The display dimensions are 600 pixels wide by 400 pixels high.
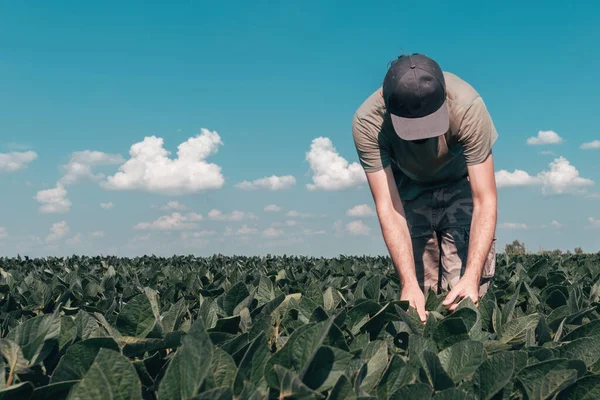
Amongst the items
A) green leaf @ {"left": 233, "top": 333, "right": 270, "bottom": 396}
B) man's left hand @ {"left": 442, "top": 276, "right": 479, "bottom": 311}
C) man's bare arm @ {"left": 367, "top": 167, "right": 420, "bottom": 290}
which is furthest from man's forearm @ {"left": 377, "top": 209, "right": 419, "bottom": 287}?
green leaf @ {"left": 233, "top": 333, "right": 270, "bottom": 396}

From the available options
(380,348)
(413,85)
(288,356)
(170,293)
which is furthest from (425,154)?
(288,356)

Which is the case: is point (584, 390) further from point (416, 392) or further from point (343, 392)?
point (343, 392)

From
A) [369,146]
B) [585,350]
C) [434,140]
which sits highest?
[434,140]

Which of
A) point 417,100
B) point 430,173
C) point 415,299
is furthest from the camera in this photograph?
point 430,173

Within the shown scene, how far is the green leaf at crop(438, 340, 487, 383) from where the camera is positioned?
6.15 feet

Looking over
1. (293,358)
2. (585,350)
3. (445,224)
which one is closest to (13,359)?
(293,358)

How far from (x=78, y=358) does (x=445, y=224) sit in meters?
4.95

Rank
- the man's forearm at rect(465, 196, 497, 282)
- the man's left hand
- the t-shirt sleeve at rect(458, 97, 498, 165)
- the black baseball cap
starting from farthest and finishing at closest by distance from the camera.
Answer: the t-shirt sleeve at rect(458, 97, 498, 165) < the man's forearm at rect(465, 196, 497, 282) < the black baseball cap < the man's left hand

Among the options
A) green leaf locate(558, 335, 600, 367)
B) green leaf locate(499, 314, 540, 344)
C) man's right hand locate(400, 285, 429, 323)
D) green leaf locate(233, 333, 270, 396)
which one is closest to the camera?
green leaf locate(233, 333, 270, 396)

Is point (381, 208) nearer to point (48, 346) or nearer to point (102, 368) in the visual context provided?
point (48, 346)

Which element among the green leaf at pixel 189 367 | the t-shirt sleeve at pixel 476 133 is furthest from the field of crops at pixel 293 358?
the t-shirt sleeve at pixel 476 133

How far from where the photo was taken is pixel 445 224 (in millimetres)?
Result: 6148

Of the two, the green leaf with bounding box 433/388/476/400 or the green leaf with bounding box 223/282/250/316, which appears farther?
the green leaf with bounding box 223/282/250/316

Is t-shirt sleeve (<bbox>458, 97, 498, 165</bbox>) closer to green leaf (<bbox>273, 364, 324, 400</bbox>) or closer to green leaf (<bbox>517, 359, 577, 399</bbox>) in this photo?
green leaf (<bbox>517, 359, 577, 399</bbox>)
